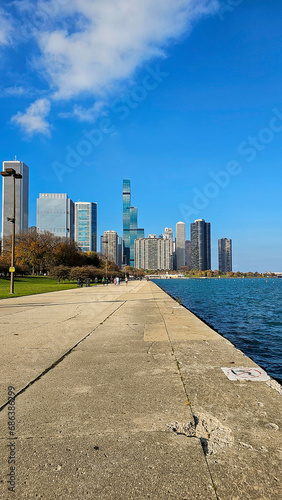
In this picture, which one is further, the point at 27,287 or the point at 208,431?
the point at 27,287

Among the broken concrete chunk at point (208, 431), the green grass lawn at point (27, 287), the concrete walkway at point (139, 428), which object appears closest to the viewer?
the concrete walkway at point (139, 428)

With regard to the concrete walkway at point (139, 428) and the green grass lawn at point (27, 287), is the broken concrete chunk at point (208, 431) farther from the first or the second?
the green grass lawn at point (27, 287)

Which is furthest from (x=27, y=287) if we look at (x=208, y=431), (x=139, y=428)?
(x=208, y=431)

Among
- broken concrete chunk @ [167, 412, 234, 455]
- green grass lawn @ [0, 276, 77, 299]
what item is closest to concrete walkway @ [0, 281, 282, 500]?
broken concrete chunk @ [167, 412, 234, 455]

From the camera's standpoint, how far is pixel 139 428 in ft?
10.1

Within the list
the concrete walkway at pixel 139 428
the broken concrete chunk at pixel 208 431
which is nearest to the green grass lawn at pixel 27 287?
the concrete walkway at pixel 139 428

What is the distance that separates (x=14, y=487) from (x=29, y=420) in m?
1.04

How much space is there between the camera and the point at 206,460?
2.54 m

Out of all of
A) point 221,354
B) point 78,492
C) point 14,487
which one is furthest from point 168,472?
point 221,354

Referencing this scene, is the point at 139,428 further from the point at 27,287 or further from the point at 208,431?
the point at 27,287

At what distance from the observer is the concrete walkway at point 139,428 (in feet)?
7.47

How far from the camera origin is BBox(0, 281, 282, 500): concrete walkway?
7.47 ft

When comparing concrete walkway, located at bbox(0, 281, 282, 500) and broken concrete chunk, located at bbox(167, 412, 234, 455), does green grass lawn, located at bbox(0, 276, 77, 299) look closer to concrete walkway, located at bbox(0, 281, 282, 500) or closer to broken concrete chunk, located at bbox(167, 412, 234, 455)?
concrete walkway, located at bbox(0, 281, 282, 500)

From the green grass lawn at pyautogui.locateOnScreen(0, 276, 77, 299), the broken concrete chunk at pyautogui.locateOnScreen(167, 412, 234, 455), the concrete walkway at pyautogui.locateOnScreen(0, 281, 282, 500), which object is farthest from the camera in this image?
the green grass lawn at pyautogui.locateOnScreen(0, 276, 77, 299)
